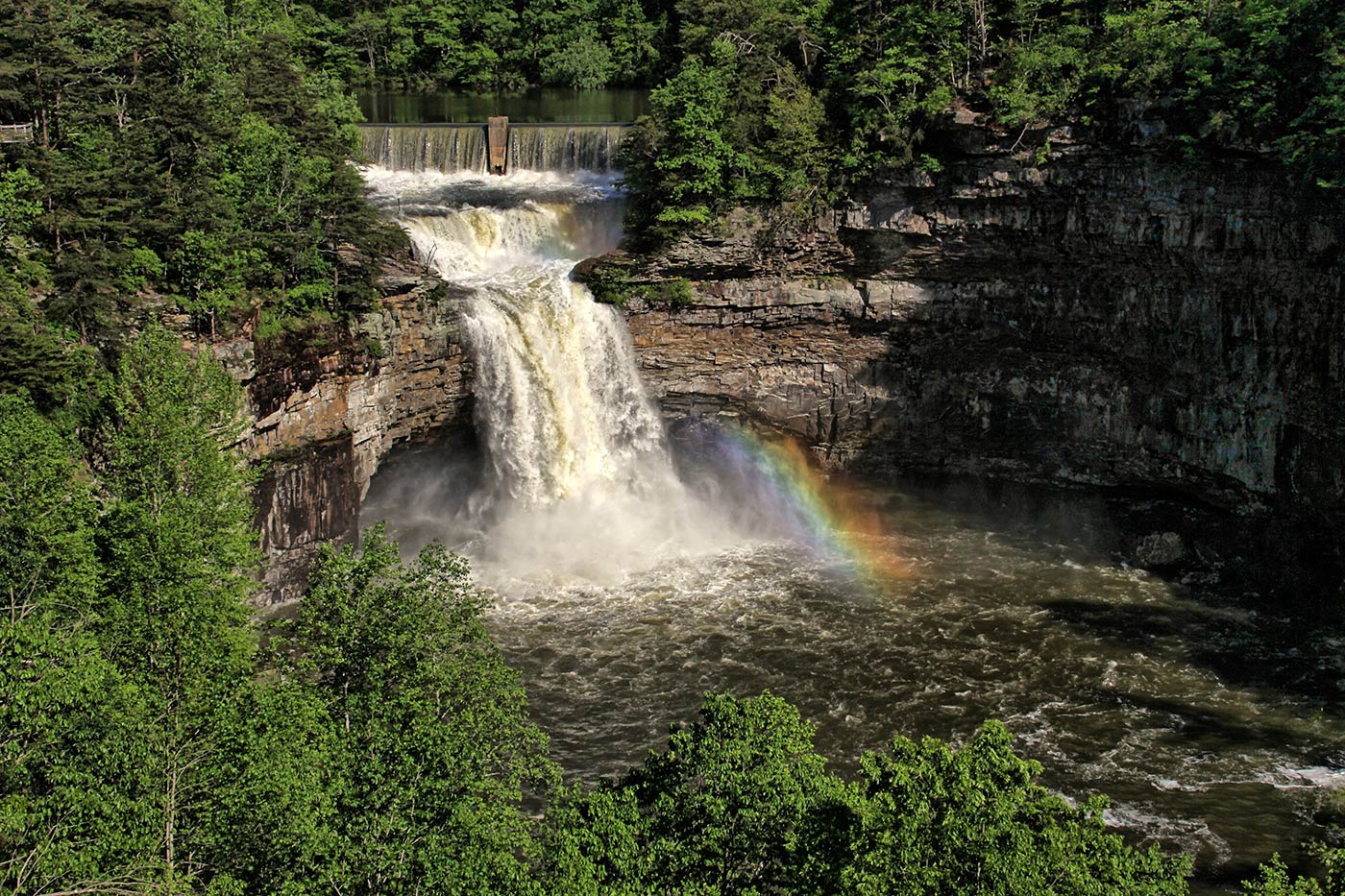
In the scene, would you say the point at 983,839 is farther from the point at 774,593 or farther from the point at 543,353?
the point at 543,353

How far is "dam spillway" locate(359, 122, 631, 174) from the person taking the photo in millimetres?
62188

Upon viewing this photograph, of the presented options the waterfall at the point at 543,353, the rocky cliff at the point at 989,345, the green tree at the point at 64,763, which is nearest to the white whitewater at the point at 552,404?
the waterfall at the point at 543,353

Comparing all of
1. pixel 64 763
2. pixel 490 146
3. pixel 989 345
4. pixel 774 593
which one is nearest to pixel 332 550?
pixel 64 763

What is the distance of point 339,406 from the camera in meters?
47.0

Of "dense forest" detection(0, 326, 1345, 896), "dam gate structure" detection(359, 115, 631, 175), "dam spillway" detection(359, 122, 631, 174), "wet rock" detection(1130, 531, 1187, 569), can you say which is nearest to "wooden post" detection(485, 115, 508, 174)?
"dam gate structure" detection(359, 115, 631, 175)

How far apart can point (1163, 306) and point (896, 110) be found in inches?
514

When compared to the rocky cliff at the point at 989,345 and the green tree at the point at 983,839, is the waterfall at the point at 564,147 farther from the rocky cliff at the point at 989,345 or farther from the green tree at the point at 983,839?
the green tree at the point at 983,839

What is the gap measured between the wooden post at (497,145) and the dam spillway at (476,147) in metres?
0.24

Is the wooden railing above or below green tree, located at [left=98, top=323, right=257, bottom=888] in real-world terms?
above

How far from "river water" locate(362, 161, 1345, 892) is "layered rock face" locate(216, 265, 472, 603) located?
6.03ft

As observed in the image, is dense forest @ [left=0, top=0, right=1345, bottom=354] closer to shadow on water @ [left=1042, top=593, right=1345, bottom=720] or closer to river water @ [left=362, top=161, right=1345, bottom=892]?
river water @ [left=362, top=161, right=1345, bottom=892]

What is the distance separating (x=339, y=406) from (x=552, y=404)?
365 inches

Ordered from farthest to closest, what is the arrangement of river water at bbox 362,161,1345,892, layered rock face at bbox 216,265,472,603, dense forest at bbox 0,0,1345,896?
layered rock face at bbox 216,265,472,603, river water at bbox 362,161,1345,892, dense forest at bbox 0,0,1345,896

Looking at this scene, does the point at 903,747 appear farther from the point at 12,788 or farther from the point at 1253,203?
the point at 1253,203
